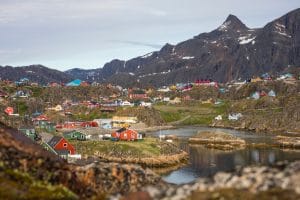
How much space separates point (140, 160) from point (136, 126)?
299ft

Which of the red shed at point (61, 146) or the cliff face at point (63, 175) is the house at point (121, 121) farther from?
the cliff face at point (63, 175)

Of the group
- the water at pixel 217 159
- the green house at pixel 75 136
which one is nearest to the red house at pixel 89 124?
the water at pixel 217 159

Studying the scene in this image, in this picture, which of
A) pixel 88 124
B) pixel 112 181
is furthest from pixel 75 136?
pixel 112 181

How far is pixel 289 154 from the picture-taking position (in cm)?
11488

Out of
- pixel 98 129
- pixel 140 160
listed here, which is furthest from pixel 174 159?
pixel 98 129

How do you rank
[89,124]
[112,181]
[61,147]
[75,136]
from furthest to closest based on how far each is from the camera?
[89,124], [75,136], [61,147], [112,181]

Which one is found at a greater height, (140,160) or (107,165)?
(107,165)

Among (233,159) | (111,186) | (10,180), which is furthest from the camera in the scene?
(233,159)

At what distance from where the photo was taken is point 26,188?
22.7m

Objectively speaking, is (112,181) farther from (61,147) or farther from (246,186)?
(61,147)

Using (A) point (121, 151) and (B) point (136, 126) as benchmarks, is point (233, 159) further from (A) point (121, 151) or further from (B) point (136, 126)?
(B) point (136, 126)

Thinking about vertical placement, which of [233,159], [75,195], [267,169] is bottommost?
[233,159]

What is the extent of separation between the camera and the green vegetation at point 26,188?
856 inches

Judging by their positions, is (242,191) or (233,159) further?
(233,159)
